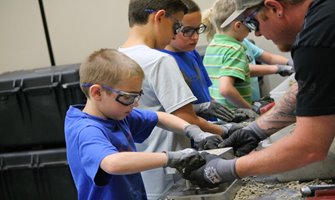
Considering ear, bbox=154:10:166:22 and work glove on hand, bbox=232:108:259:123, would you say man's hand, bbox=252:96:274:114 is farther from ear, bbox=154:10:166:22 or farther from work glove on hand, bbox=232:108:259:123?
ear, bbox=154:10:166:22

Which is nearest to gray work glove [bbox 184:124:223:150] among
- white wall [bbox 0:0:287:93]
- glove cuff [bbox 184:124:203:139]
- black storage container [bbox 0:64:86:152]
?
glove cuff [bbox 184:124:203:139]

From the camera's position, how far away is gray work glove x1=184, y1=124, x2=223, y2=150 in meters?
1.53

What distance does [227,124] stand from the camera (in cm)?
196

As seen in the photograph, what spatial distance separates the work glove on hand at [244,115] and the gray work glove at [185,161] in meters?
0.83

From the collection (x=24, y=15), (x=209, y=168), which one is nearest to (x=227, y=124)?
(x=209, y=168)

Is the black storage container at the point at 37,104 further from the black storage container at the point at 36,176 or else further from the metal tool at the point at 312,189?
the metal tool at the point at 312,189

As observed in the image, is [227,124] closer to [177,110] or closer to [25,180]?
[177,110]

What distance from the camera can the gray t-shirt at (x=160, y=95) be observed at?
1.61 metres

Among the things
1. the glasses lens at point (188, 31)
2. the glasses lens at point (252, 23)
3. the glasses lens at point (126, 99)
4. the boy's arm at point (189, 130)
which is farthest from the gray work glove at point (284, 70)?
the glasses lens at point (126, 99)

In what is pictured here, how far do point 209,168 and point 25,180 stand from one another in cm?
206

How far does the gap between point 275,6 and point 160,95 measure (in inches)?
21.4

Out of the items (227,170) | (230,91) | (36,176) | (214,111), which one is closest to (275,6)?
(227,170)

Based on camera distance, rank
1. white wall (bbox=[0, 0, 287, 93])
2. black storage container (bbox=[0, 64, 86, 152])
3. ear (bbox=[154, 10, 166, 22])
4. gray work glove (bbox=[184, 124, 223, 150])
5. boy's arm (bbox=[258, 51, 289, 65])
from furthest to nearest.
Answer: white wall (bbox=[0, 0, 287, 93])
boy's arm (bbox=[258, 51, 289, 65])
black storage container (bbox=[0, 64, 86, 152])
ear (bbox=[154, 10, 166, 22])
gray work glove (bbox=[184, 124, 223, 150])

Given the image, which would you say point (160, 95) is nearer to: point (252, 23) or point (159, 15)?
point (159, 15)
